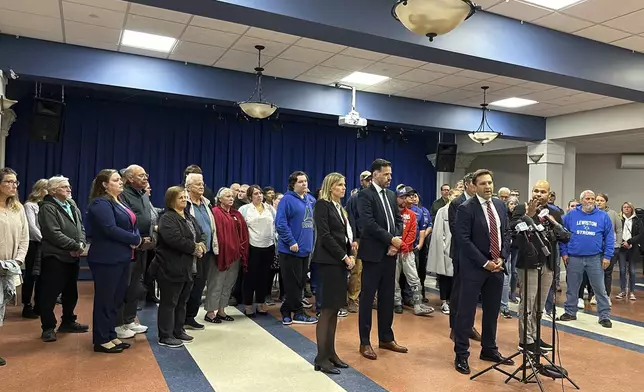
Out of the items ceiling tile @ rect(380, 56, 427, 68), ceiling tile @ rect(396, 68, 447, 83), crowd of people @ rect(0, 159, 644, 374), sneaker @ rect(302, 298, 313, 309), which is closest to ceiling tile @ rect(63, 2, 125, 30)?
crowd of people @ rect(0, 159, 644, 374)

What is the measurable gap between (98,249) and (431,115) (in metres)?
6.34

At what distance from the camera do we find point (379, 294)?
384 centimetres

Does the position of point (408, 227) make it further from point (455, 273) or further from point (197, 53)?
point (197, 53)

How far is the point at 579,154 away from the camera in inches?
501

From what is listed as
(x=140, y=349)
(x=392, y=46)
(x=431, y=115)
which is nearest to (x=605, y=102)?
(x=431, y=115)

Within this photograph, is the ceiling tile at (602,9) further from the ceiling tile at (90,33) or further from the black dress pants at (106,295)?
the ceiling tile at (90,33)

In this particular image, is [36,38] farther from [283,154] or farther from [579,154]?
[579,154]

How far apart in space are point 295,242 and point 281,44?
2.40 metres

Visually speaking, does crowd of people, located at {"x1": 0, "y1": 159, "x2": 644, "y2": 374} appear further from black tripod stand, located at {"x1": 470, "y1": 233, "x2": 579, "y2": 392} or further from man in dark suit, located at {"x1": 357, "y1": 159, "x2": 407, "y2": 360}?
black tripod stand, located at {"x1": 470, "y1": 233, "x2": 579, "y2": 392}

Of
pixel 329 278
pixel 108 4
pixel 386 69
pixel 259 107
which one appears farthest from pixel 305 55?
pixel 329 278

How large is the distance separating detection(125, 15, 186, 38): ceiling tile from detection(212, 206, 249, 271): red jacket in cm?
204

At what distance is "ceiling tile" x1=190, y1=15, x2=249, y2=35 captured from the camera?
4895mm

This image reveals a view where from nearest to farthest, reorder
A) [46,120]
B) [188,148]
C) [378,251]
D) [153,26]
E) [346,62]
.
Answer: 1. [378,251]
2. [153,26]
3. [346,62]
4. [46,120]
5. [188,148]

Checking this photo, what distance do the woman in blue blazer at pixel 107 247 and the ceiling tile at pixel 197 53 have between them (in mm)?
2629
